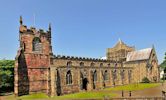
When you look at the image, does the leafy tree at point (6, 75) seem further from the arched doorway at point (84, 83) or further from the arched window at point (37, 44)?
the arched doorway at point (84, 83)

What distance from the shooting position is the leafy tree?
54219mm

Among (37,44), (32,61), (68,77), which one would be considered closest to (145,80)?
(68,77)

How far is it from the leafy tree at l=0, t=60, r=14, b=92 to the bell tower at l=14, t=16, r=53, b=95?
13.4 m

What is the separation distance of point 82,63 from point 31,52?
57.1ft

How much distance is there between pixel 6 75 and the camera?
54.3 m

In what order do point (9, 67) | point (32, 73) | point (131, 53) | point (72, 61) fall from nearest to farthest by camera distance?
point (32, 73)
point (72, 61)
point (9, 67)
point (131, 53)

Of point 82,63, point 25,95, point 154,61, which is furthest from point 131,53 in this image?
point 25,95

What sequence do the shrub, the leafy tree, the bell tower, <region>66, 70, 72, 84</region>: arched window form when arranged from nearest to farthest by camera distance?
the bell tower
<region>66, 70, 72, 84</region>: arched window
the leafy tree
the shrub

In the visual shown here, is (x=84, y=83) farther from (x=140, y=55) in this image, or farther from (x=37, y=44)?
(x=140, y=55)

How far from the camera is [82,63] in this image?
5766 centimetres

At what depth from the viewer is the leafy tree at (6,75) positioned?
54.2m

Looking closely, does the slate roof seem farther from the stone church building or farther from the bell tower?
the bell tower

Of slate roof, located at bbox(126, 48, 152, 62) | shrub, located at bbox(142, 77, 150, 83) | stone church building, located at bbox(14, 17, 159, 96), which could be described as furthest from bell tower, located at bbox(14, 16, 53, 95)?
slate roof, located at bbox(126, 48, 152, 62)

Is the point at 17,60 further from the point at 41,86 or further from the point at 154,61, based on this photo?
the point at 154,61
